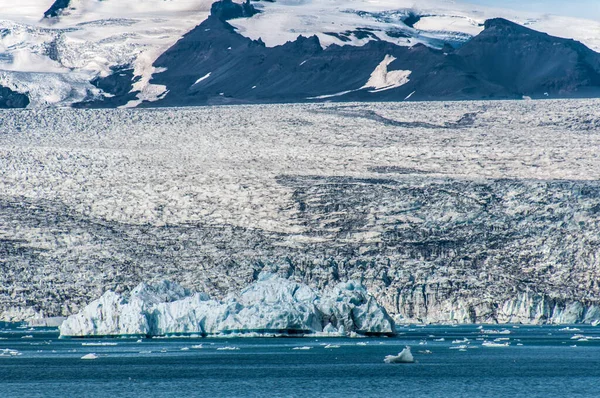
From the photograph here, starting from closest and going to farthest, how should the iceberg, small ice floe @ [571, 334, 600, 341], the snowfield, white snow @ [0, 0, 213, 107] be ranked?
the iceberg < small ice floe @ [571, 334, 600, 341] < the snowfield < white snow @ [0, 0, 213, 107]

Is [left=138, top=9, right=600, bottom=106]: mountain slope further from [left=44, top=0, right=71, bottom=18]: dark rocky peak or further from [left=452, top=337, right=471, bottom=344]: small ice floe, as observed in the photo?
[left=452, top=337, right=471, bottom=344]: small ice floe

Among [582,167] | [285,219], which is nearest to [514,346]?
[285,219]

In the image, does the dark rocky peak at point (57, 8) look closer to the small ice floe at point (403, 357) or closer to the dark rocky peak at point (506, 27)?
the dark rocky peak at point (506, 27)

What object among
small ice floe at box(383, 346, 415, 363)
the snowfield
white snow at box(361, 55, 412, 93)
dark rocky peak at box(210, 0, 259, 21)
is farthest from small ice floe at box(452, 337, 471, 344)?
dark rocky peak at box(210, 0, 259, 21)

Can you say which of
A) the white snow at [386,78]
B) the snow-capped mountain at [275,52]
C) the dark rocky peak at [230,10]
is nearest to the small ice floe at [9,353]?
the snow-capped mountain at [275,52]

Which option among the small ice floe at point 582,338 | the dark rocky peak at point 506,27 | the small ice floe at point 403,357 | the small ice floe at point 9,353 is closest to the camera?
the small ice floe at point 403,357

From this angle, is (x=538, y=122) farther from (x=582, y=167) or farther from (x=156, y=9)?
(x=156, y=9)
